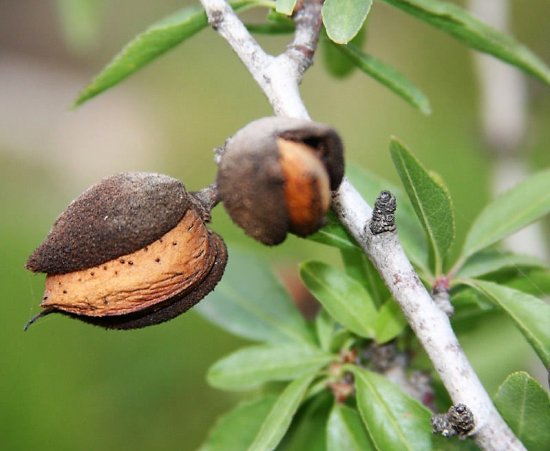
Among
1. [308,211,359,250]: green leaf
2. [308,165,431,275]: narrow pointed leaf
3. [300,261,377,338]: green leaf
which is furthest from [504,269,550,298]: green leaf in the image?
[308,211,359,250]: green leaf

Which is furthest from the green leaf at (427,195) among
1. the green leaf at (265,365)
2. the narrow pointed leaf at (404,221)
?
the green leaf at (265,365)

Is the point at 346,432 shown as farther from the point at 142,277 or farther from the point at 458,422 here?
the point at 142,277

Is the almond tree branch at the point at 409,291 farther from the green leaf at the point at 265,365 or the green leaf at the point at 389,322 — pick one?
the green leaf at the point at 265,365

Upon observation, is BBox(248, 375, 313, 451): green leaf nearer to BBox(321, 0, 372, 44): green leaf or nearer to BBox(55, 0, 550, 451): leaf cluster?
BBox(55, 0, 550, 451): leaf cluster

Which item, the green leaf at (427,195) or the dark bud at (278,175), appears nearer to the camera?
the dark bud at (278,175)

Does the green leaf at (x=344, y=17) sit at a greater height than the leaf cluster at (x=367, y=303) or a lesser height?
greater

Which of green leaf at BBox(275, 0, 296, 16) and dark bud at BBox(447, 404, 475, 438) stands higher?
green leaf at BBox(275, 0, 296, 16)

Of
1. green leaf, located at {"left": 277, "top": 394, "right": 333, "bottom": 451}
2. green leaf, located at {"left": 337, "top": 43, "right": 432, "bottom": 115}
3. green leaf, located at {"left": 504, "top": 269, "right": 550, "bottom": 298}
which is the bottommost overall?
green leaf, located at {"left": 277, "top": 394, "right": 333, "bottom": 451}
